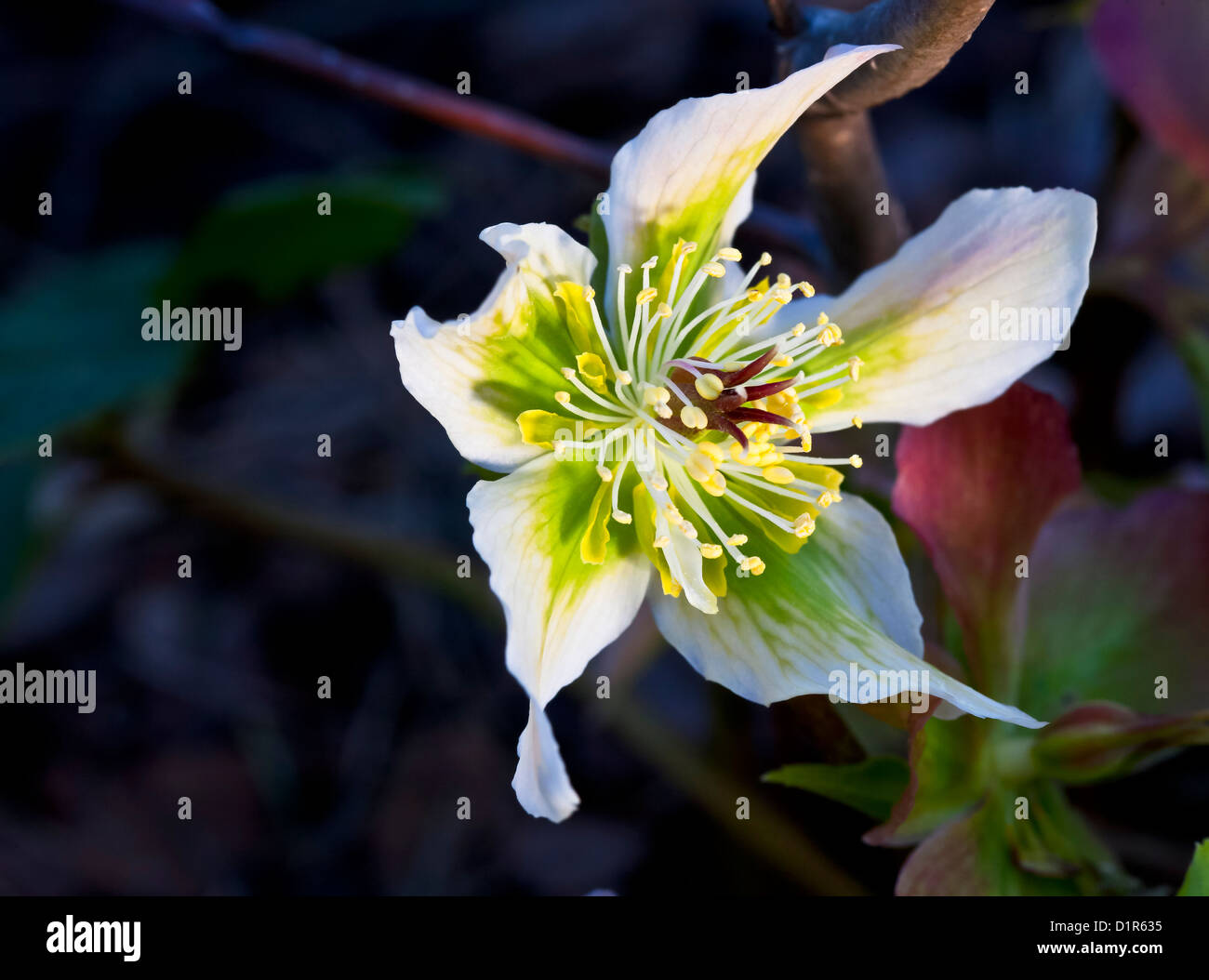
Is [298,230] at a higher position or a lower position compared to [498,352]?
higher

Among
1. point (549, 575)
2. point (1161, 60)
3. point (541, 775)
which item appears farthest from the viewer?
point (1161, 60)

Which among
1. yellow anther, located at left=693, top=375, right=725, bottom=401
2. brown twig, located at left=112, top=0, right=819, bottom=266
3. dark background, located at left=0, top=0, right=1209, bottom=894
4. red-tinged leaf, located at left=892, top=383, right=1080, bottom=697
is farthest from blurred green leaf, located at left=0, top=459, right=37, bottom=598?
red-tinged leaf, located at left=892, top=383, right=1080, bottom=697

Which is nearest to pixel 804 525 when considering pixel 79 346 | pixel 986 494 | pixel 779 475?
pixel 779 475

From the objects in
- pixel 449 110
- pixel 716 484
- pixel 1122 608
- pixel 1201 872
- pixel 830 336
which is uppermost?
pixel 449 110

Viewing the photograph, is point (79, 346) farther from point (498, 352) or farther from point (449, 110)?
point (498, 352)

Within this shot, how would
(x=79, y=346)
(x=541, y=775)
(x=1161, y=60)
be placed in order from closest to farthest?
(x=541, y=775) → (x=1161, y=60) → (x=79, y=346)

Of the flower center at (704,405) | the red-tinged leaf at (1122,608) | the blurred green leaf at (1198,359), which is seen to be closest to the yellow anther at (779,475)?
the flower center at (704,405)
